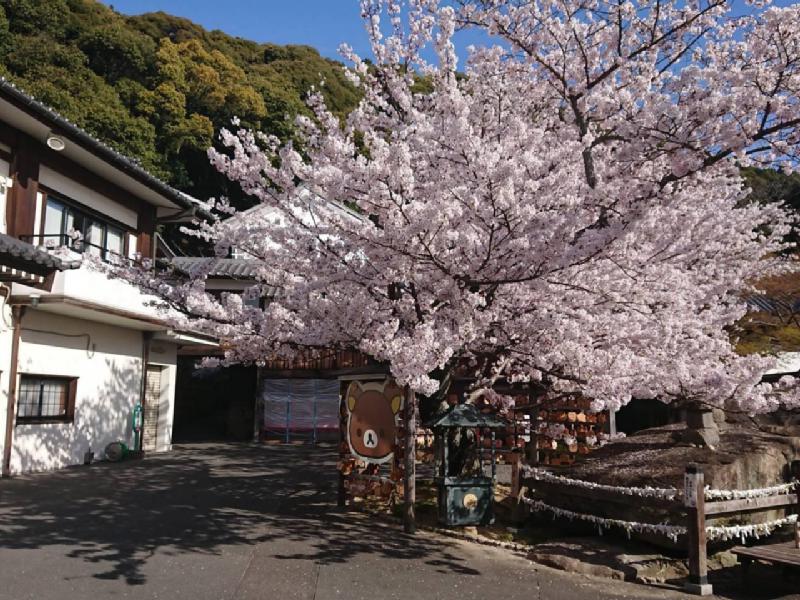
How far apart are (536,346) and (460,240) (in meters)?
2.75

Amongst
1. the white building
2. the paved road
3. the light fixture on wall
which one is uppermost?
the light fixture on wall

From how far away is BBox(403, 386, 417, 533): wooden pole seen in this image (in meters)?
8.80

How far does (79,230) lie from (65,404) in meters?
4.24

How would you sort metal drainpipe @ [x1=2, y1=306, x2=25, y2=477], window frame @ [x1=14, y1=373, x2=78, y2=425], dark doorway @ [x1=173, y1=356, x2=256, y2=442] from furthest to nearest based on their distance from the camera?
dark doorway @ [x1=173, y1=356, x2=256, y2=442], window frame @ [x1=14, y1=373, x2=78, y2=425], metal drainpipe @ [x1=2, y1=306, x2=25, y2=477]

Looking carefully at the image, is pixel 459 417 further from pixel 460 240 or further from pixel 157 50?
pixel 157 50

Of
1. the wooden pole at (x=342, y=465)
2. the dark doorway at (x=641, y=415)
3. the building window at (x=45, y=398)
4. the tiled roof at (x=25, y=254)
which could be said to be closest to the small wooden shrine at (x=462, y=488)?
the wooden pole at (x=342, y=465)

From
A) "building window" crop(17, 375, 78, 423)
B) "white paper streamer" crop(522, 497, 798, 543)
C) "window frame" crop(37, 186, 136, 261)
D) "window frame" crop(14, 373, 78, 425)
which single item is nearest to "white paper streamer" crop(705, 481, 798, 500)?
"white paper streamer" crop(522, 497, 798, 543)

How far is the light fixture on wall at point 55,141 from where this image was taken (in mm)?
12992

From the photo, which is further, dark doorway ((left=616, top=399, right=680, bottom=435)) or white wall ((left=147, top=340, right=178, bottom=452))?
dark doorway ((left=616, top=399, right=680, bottom=435))

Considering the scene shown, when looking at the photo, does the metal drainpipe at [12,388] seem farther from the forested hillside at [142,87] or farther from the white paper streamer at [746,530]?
the forested hillside at [142,87]

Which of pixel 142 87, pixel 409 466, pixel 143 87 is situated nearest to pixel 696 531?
pixel 409 466

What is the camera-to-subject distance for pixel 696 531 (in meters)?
7.25

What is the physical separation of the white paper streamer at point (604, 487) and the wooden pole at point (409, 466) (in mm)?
2259

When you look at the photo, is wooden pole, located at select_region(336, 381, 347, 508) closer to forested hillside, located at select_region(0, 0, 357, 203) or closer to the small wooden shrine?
the small wooden shrine
